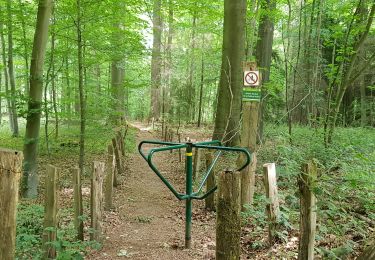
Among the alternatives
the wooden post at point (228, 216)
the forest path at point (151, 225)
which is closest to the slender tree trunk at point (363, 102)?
the forest path at point (151, 225)

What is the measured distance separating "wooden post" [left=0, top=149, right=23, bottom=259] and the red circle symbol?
147 inches

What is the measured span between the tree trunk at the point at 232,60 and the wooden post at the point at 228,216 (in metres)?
6.30

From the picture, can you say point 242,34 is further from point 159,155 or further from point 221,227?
point 221,227

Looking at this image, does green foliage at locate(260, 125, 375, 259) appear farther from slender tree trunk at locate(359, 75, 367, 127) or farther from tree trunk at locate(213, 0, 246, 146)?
slender tree trunk at locate(359, 75, 367, 127)

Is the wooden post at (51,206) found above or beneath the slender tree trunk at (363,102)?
beneath

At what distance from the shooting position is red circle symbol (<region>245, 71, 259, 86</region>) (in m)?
5.14

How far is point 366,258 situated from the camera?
2.39 metres

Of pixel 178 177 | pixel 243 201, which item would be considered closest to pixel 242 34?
pixel 178 177

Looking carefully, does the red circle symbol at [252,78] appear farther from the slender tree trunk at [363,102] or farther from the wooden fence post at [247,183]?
the slender tree trunk at [363,102]

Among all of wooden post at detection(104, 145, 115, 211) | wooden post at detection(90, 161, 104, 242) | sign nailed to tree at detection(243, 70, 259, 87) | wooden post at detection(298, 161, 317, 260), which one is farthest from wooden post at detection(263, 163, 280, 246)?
wooden post at detection(104, 145, 115, 211)

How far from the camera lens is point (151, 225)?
567 cm

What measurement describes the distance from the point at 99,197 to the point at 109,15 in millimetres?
5222

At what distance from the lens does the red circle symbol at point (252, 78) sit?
5.14 meters

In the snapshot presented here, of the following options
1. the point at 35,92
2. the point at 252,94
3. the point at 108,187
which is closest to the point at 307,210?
the point at 252,94
